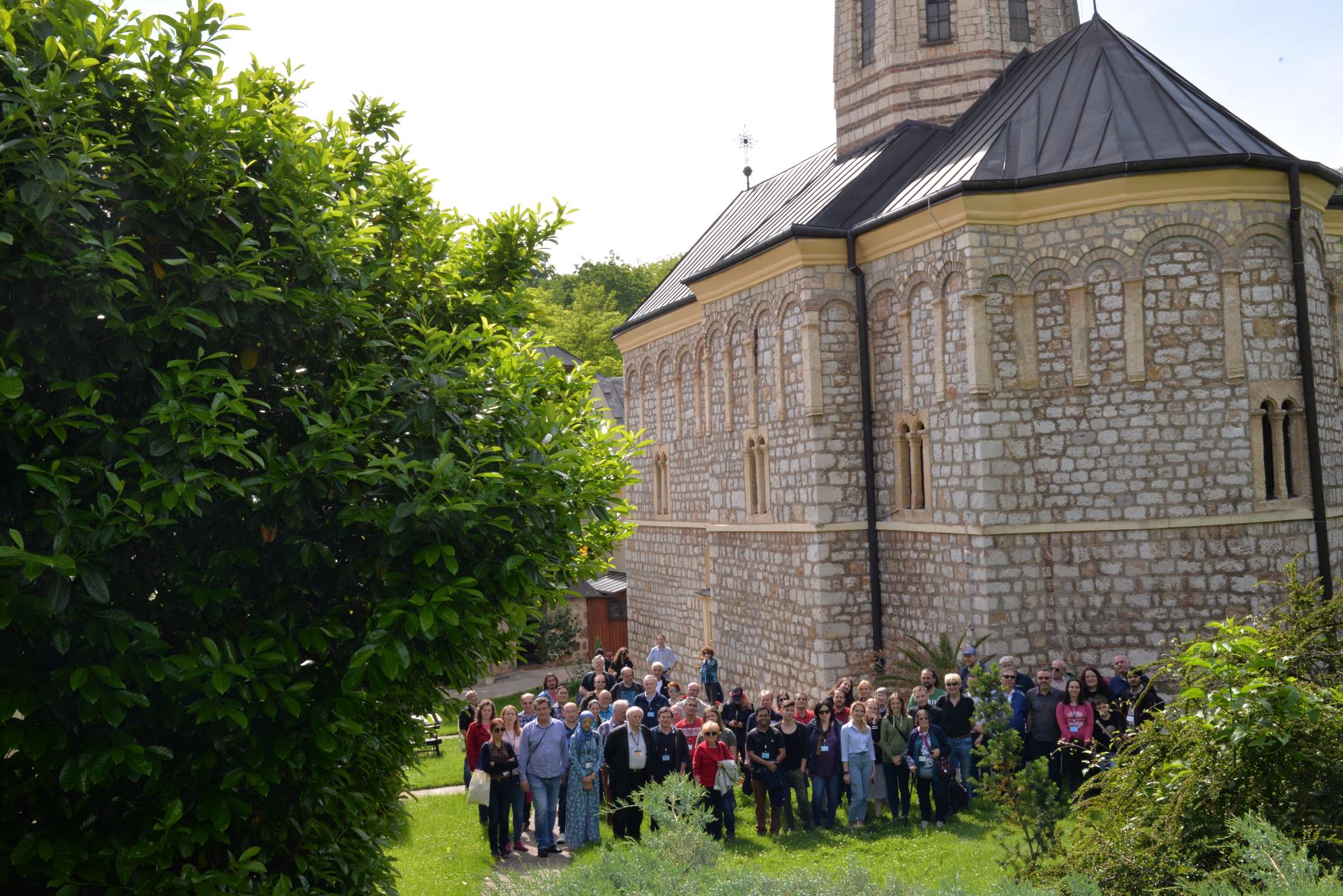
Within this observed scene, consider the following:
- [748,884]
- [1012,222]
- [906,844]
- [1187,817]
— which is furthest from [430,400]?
[1012,222]

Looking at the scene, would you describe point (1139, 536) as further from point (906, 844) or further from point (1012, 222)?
point (906, 844)

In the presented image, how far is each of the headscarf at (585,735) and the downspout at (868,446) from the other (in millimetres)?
6120

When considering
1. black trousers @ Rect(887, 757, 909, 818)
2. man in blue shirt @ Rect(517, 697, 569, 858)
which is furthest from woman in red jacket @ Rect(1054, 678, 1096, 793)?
man in blue shirt @ Rect(517, 697, 569, 858)

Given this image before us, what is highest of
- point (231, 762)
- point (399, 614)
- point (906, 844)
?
point (399, 614)

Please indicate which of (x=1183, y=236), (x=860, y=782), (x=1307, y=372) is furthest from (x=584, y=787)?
(x=1307, y=372)

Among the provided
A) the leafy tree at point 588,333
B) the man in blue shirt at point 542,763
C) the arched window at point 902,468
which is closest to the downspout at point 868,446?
the arched window at point 902,468

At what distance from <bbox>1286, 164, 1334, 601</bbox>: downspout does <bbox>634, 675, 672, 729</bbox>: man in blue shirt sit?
814 cm

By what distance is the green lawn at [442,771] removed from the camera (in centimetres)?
1534

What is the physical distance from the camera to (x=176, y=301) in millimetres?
4863

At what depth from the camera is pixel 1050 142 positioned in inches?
565

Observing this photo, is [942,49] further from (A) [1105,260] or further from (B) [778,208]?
(A) [1105,260]

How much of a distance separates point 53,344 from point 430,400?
164 centimetres

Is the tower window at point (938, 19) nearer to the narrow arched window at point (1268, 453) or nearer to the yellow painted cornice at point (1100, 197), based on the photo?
the yellow painted cornice at point (1100, 197)

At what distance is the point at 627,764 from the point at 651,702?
5.22 ft
